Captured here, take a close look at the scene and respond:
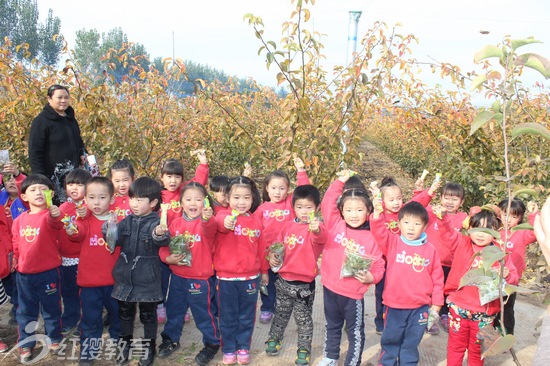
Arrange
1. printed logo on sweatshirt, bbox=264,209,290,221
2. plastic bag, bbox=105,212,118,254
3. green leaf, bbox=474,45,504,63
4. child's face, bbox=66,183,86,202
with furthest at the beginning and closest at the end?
printed logo on sweatshirt, bbox=264,209,290,221 → child's face, bbox=66,183,86,202 → plastic bag, bbox=105,212,118,254 → green leaf, bbox=474,45,504,63

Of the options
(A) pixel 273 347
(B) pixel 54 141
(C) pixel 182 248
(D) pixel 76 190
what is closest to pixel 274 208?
(C) pixel 182 248

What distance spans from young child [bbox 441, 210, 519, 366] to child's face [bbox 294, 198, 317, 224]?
3.62ft

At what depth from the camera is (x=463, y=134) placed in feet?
18.4

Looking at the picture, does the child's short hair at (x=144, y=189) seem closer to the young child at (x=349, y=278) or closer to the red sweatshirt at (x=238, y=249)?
the red sweatshirt at (x=238, y=249)

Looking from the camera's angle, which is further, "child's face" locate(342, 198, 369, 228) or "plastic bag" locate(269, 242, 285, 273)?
"plastic bag" locate(269, 242, 285, 273)

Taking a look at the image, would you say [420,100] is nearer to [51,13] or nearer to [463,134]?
[463,134]

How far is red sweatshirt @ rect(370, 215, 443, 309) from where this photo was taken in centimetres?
283

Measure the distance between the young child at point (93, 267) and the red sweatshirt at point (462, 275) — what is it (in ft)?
7.93

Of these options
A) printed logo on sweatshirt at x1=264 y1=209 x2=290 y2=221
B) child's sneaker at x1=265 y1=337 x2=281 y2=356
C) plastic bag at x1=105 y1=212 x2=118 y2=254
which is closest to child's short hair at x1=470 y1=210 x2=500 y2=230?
printed logo on sweatshirt at x1=264 y1=209 x2=290 y2=221

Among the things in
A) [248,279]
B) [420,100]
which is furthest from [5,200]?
[420,100]

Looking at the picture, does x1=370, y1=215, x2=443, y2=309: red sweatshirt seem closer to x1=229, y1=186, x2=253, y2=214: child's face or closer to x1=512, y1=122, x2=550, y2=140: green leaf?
x1=229, y1=186, x2=253, y2=214: child's face

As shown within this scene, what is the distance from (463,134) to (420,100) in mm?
756

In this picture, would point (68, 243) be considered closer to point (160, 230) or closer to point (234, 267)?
point (160, 230)

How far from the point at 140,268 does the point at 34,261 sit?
766 millimetres
